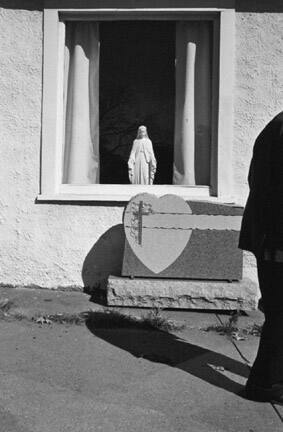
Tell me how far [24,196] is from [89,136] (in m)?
1.04

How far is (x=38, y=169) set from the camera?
6418 mm

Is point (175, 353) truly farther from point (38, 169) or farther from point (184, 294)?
point (38, 169)

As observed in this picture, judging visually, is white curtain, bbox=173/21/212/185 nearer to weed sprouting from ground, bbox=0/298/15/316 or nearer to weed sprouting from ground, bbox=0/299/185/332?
weed sprouting from ground, bbox=0/299/185/332

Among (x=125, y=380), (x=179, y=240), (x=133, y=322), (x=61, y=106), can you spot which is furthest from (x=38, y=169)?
(x=125, y=380)

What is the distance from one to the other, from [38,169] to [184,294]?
2.18 m

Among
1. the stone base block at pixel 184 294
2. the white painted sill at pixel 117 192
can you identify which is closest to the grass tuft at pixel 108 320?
the stone base block at pixel 184 294

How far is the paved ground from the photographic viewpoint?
3297mm

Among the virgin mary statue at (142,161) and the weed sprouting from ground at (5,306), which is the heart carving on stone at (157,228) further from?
the weed sprouting from ground at (5,306)

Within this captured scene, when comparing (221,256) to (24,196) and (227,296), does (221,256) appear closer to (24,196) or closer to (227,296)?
(227,296)

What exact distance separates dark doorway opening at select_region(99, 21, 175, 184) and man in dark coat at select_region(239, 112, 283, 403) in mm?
3216

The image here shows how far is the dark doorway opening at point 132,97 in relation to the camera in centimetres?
668

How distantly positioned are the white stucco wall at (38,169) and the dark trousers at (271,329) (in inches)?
111

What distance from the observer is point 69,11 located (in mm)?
6355

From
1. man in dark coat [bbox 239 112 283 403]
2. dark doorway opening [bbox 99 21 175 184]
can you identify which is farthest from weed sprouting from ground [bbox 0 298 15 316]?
man in dark coat [bbox 239 112 283 403]
